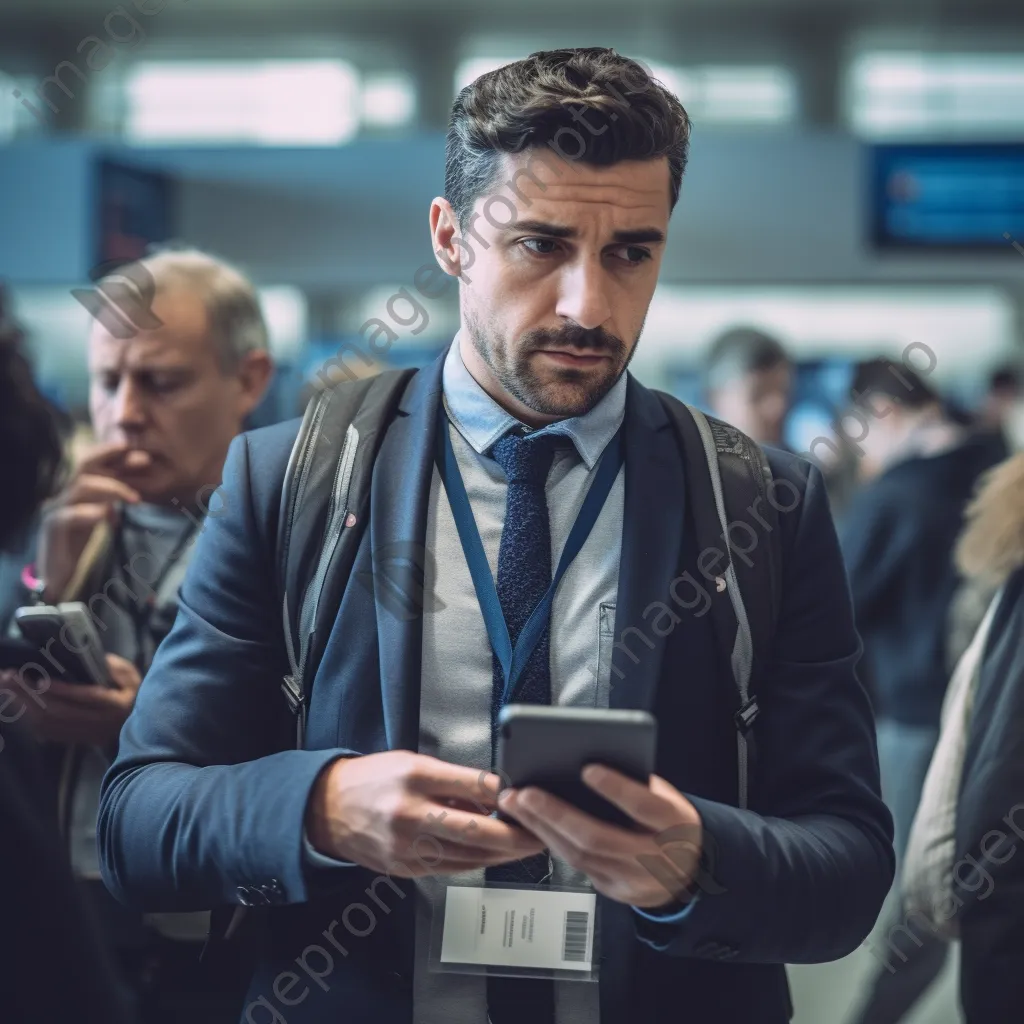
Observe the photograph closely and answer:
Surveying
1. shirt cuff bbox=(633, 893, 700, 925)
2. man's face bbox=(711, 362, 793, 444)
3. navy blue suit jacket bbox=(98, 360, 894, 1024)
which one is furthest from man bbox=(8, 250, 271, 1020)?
man's face bbox=(711, 362, 793, 444)

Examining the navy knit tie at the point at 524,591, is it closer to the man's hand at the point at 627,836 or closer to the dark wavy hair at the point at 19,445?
the man's hand at the point at 627,836

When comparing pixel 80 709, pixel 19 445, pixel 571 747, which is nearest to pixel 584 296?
pixel 571 747

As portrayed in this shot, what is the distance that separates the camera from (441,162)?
7996mm

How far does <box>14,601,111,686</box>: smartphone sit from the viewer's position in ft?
6.66

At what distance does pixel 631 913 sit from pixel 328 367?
8.38 feet

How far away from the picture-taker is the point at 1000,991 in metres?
1.89

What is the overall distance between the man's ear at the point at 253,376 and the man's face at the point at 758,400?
7.40 ft

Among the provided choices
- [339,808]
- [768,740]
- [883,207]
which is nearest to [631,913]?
[768,740]

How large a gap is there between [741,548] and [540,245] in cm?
45

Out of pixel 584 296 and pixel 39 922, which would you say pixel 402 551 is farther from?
pixel 39 922

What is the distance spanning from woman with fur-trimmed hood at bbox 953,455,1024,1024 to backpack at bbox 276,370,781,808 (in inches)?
23.6

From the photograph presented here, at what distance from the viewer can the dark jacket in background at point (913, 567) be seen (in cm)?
414

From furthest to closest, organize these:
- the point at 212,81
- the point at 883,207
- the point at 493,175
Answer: the point at 212,81
the point at 883,207
the point at 493,175

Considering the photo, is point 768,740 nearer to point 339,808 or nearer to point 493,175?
point 339,808
